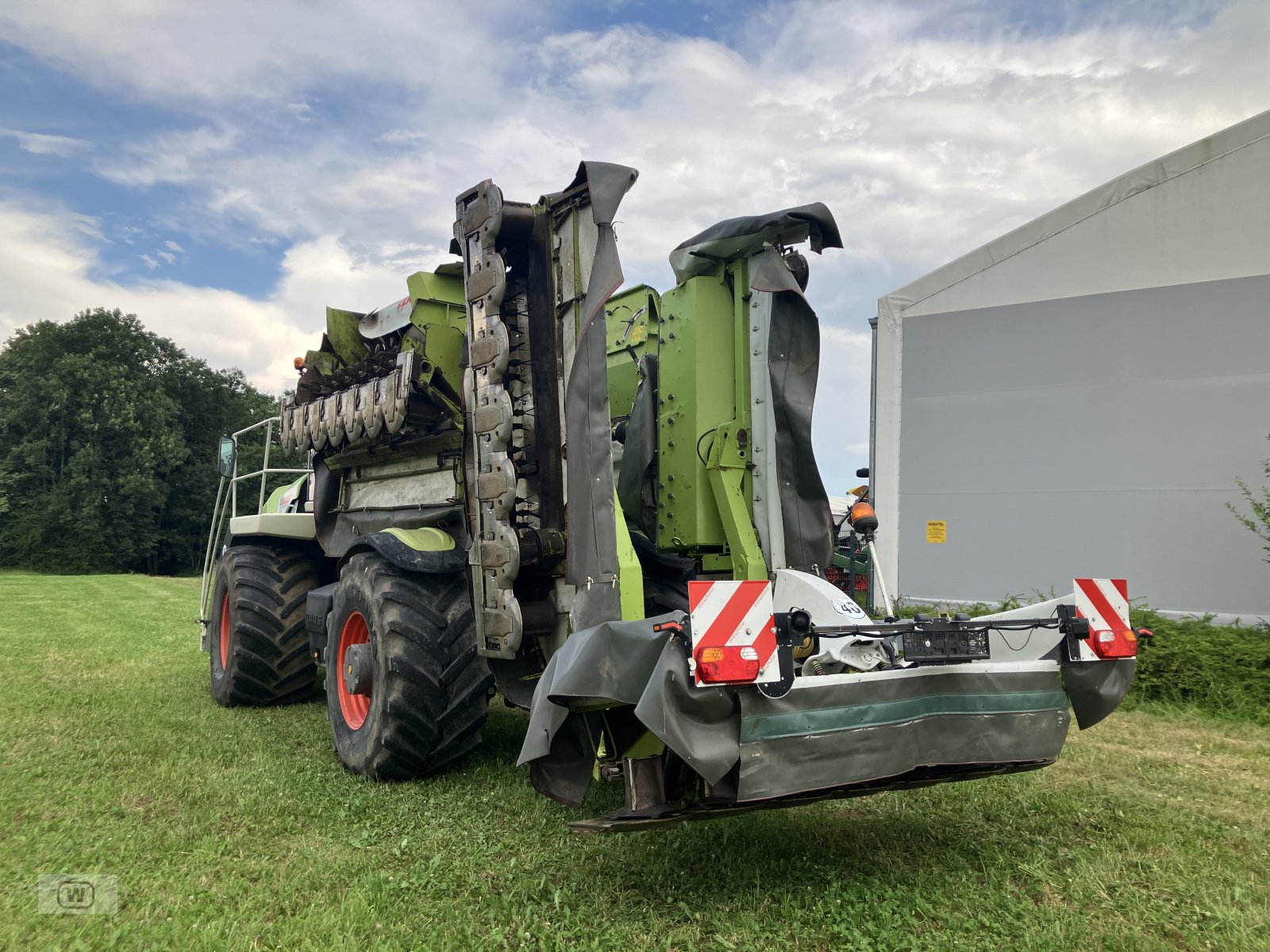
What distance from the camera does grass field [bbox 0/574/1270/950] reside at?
283cm

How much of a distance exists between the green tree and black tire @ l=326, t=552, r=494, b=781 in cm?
611

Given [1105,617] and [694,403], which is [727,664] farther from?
[694,403]

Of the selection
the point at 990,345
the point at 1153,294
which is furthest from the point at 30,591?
the point at 1153,294

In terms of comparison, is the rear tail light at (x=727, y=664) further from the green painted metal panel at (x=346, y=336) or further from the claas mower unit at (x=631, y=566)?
the green painted metal panel at (x=346, y=336)

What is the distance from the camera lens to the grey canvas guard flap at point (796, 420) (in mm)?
4555

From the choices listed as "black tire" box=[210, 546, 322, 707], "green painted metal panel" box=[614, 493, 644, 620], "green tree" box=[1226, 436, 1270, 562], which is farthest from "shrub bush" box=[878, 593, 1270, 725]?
"black tire" box=[210, 546, 322, 707]

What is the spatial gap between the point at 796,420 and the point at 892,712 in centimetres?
183

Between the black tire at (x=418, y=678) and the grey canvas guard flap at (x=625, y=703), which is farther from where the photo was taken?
the black tire at (x=418, y=678)

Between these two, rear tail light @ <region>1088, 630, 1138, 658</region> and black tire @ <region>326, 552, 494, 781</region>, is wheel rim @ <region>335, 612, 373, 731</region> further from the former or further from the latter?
rear tail light @ <region>1088, 630, 1138, 658</region>

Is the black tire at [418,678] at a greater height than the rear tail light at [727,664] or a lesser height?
lesser

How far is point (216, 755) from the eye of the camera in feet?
16.8

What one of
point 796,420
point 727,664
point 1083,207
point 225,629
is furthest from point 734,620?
point 1083,207

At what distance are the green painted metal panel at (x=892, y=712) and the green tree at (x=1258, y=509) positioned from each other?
482 cm

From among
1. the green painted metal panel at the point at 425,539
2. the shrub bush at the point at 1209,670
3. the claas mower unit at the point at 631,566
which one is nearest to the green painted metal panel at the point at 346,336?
the claas mower unit at the point at 631,566
